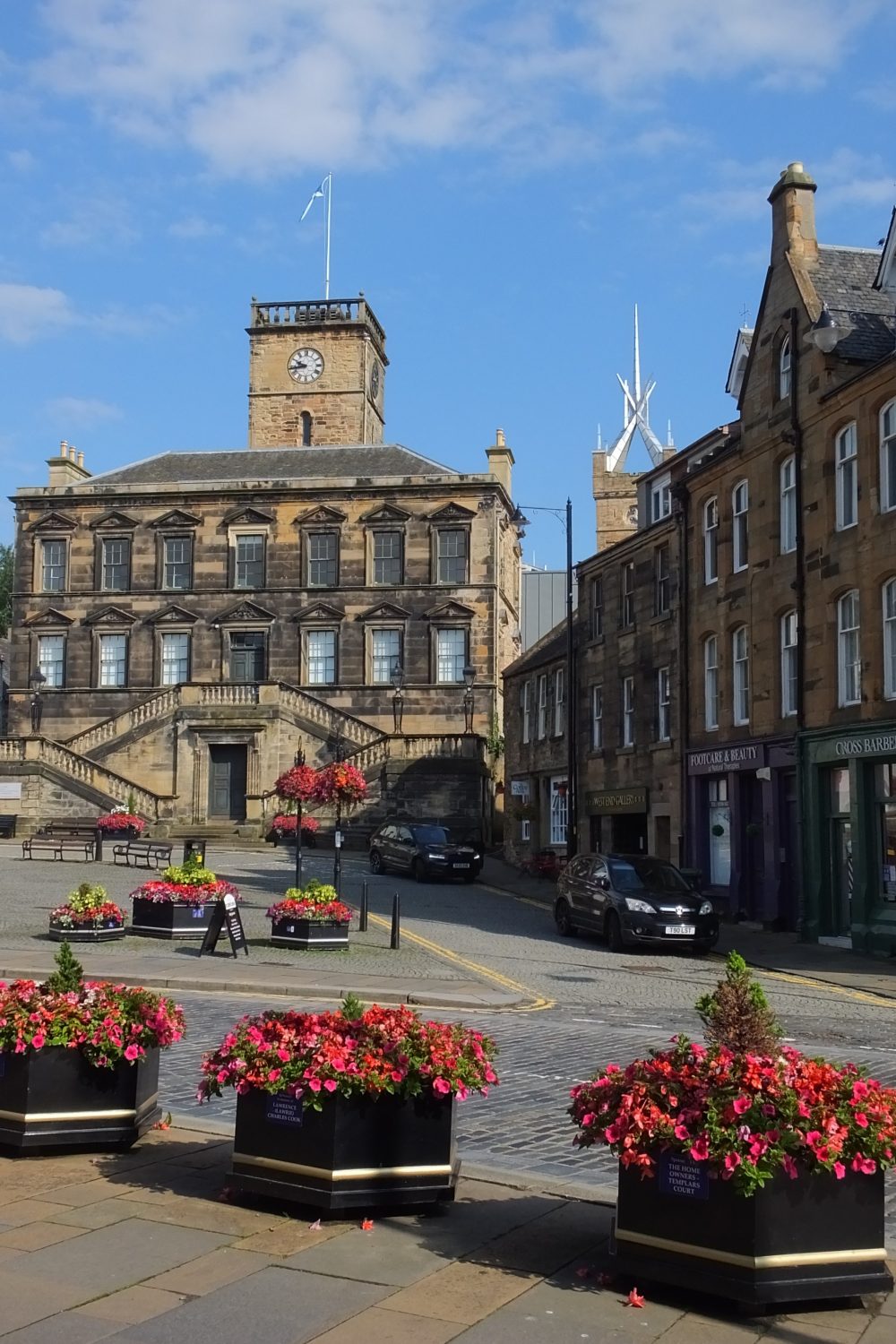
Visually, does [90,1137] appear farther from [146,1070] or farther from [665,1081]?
[665,1081]

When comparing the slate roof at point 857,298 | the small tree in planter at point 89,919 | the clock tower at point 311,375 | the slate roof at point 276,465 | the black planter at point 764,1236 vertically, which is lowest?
the black planter at point 764,1236

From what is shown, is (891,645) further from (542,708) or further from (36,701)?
Result: (36,701)

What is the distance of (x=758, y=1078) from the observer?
19.4 feet

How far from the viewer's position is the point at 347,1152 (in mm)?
6820

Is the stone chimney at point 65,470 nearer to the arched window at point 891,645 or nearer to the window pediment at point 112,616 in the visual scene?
the window pediment at point 112,616

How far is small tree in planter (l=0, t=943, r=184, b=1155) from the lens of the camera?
7.91 m

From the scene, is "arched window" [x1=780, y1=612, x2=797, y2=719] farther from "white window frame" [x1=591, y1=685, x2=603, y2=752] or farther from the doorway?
the doorway

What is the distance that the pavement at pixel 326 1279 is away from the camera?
538cm

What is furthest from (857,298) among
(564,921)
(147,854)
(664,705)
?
(147,854)

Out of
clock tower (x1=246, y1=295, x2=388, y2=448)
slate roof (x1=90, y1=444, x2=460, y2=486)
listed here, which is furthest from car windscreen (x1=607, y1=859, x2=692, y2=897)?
clock tower (x1=246, y1=295, x2=388, y2=448)

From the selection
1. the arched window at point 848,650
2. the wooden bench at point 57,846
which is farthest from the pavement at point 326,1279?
the wooden bench at point 57,846

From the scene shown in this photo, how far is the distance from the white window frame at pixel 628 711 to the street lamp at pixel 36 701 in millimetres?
29400

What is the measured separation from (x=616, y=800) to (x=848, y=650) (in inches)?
483

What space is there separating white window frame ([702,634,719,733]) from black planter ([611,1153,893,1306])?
83.2 feet
